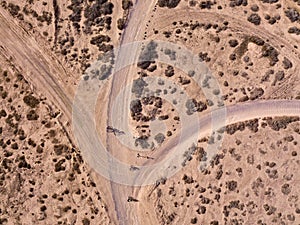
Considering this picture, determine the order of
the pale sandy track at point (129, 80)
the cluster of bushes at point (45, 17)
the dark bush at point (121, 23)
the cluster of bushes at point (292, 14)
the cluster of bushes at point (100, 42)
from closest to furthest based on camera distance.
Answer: the pale sandy track at point (129, 80)
the cluster of bushes at point (292, 14)
the cluster of bushes at point (100, 42)
the dark bush at point (121, 23)
the cluster of bushes at point (45, 17)

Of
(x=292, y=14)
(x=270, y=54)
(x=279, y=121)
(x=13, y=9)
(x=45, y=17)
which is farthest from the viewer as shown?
(x=13, y=9)

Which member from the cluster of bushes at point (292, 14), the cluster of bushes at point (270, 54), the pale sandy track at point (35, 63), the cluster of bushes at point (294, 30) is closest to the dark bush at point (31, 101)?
the pale sandy track at point (35, 63)

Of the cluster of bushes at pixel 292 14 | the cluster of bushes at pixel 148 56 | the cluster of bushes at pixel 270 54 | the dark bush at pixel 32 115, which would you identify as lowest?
the dark bush at pixel 32 115

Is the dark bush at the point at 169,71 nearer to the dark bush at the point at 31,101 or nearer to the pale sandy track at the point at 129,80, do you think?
the pale sandy track at the point at 129,80

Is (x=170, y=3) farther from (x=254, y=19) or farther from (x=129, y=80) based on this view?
(x=129, y=80)

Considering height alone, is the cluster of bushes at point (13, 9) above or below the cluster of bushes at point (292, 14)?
below

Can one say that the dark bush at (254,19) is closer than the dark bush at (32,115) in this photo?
No

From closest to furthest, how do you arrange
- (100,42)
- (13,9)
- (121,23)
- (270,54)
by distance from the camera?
(270,54) < (100,42) < (121,23) < (13,9)

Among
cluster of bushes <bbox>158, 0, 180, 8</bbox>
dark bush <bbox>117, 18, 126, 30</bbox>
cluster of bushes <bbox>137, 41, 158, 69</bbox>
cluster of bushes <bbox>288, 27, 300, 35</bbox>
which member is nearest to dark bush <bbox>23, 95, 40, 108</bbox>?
cluster of bushes <bbox>137, 41, 158, 69</bbox>

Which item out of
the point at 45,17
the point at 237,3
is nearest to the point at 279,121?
the point at 237,3
